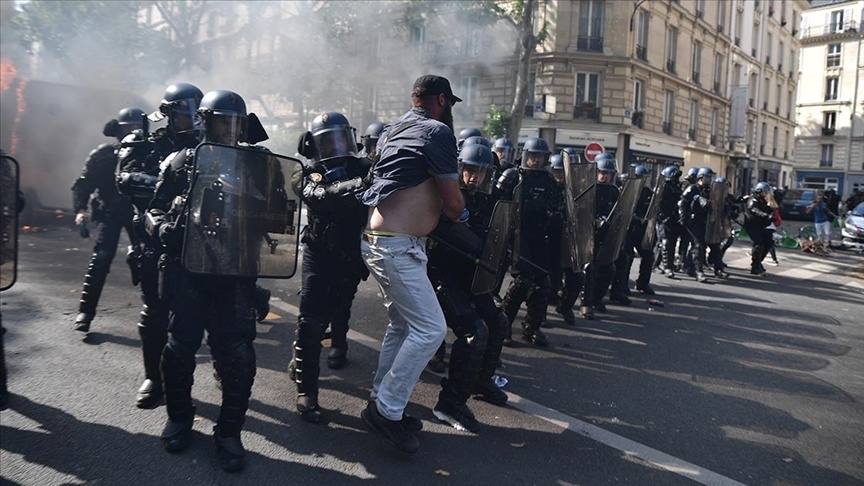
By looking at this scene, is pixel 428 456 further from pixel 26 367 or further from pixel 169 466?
pixel 26 367

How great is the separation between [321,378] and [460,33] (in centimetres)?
1946

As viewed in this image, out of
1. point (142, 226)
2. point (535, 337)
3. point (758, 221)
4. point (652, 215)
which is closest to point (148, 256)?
point (142, 226)

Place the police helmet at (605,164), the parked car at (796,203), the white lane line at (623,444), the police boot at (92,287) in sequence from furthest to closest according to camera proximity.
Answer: the parked car at (796,203) → the police helmet at (605,164) → the police boot at (92,287) → the white lane line at (623,444)

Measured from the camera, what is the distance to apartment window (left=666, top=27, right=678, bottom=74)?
2554 cm

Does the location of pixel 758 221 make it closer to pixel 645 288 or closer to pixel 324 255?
pixel 645 288

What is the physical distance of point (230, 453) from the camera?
2.82 metres

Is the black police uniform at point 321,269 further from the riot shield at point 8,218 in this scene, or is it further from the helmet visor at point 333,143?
the riot shield at point 8,218

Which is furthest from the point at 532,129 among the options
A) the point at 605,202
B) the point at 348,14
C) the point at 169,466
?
the point at 169,466

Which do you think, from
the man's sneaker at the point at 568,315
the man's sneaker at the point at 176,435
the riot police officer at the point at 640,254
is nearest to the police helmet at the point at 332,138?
the man's sneaker at the point at 176,435

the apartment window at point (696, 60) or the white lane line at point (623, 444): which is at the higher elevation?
the apartment window at point (696, 60)

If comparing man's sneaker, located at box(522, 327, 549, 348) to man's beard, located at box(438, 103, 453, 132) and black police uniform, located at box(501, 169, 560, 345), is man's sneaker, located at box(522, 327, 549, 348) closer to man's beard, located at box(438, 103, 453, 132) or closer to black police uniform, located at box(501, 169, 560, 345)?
black police uniform, located at box(501, 169, 560, 345)

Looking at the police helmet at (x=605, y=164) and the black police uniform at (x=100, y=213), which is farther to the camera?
the police helmet at (x=605, y=164)

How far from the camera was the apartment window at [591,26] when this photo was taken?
22672 mm

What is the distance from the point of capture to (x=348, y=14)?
18.5 metres
